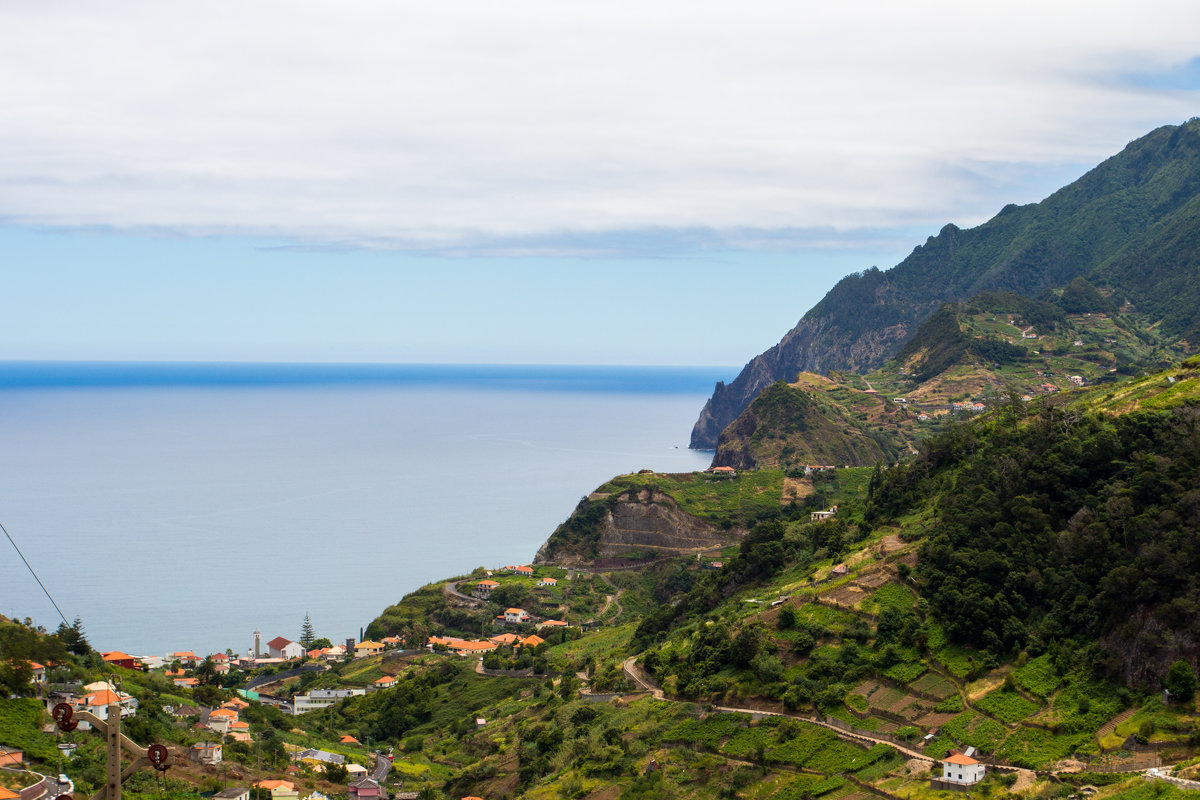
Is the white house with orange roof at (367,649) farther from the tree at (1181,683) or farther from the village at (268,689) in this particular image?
the tree at (1181,683)

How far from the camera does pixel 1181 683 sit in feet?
104

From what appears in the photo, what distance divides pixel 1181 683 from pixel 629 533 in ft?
187

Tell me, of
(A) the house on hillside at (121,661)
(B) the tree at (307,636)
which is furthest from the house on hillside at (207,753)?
(B) the tree at (307,636)

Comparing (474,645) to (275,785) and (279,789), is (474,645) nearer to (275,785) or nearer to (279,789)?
(275,785)

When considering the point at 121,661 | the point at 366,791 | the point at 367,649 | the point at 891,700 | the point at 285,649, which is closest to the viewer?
the point at 891,700

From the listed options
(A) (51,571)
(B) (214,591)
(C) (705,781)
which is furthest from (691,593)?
(A) (51,571)

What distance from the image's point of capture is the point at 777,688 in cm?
3988

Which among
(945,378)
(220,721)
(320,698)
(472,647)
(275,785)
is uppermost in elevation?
(945,378)

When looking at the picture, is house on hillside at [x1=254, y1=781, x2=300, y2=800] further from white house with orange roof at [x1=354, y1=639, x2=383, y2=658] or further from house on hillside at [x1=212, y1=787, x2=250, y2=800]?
white house with orange roof at [x1=354, y1=639, x2=383, y2=658]

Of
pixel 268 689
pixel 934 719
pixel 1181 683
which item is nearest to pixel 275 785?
pixel 934 719

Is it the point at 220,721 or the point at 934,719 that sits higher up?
the point at 934,719

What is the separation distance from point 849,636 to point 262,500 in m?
92.9

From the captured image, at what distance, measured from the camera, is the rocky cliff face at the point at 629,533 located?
282 ft

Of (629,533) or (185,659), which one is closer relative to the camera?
(185,659)
